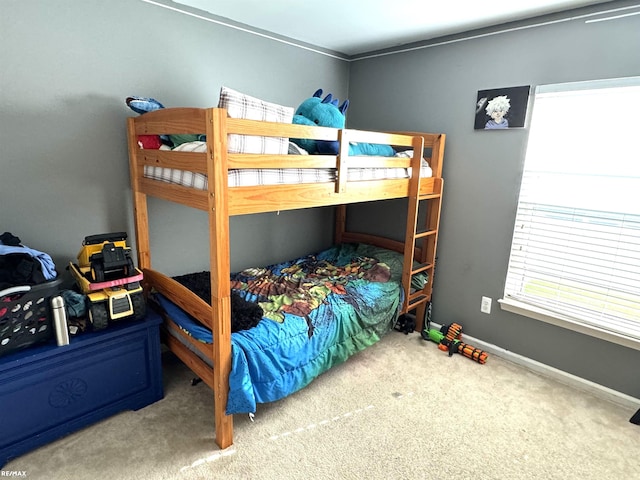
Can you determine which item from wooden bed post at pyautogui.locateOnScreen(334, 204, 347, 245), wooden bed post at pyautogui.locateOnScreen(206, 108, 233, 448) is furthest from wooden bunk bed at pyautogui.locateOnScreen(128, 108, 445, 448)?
wooden bed post at pyautogui.locateOnScreen(334, 204, 347, 245)

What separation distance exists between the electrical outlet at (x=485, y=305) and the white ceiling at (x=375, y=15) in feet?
6.40

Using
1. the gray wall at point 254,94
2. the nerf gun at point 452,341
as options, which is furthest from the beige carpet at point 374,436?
the gray wall at point 254,94

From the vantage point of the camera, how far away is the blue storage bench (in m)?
1.61

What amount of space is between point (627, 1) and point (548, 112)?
641 mm

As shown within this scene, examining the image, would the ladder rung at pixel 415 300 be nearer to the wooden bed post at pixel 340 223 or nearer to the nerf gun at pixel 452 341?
the nerf gun at pixel 452 341

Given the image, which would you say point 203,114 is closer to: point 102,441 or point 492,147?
point 102,441

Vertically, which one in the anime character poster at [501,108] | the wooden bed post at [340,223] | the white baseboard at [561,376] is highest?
the anime character poster at [501,108]

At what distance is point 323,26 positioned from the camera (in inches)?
102

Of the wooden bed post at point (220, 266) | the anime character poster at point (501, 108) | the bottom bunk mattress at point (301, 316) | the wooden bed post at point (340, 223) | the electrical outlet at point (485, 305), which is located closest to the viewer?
the wooden bed post at point (220, 266)

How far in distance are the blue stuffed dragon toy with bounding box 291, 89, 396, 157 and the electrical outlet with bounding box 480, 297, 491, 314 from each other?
1.37 meters

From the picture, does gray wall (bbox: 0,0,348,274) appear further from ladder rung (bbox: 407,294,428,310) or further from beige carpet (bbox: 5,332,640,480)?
ladder rung (bbox: 407,294,428,310)

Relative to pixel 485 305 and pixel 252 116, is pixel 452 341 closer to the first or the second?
pixel 485 305

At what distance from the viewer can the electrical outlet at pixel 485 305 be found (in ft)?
9.07

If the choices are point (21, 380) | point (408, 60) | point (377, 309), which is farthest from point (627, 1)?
point (21, 380)
